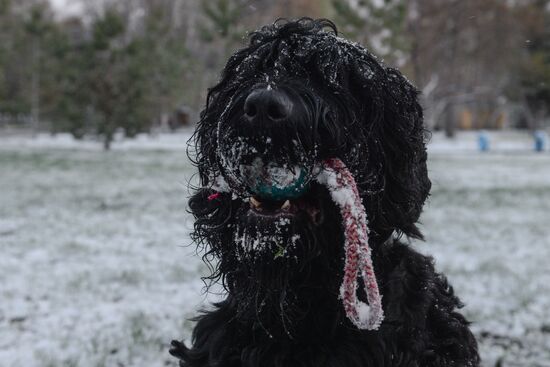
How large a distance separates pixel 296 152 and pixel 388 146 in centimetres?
52

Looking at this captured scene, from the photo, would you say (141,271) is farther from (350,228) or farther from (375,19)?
(375,19)

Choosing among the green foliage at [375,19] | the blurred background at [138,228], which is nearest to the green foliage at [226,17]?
the blurred background at [138,228]

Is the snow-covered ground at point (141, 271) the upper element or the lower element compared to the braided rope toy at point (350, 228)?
lower

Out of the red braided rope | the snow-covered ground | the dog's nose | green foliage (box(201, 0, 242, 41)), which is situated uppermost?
green foliage (box(201, 0, 242, 41))

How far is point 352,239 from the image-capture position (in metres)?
1.85

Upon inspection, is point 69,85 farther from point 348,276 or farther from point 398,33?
point 348,276

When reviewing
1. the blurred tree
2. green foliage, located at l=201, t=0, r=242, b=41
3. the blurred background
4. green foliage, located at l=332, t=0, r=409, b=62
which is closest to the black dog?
the blurred background

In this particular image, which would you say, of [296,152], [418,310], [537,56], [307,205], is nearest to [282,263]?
[307,205]

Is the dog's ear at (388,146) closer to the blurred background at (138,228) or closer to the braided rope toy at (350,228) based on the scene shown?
the braided rope toy at (350,228)

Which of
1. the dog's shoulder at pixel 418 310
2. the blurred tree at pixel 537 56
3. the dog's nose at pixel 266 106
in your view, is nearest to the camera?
the dog's nose at pixel 266 106

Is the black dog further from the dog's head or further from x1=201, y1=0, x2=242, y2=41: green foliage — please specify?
x1=201, y1=0, x2=242, y2=41: green foliage

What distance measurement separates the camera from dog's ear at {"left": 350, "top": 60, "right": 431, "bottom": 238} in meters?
2.08

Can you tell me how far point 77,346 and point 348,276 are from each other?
2.43 m

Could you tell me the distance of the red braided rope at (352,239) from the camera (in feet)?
6.04
